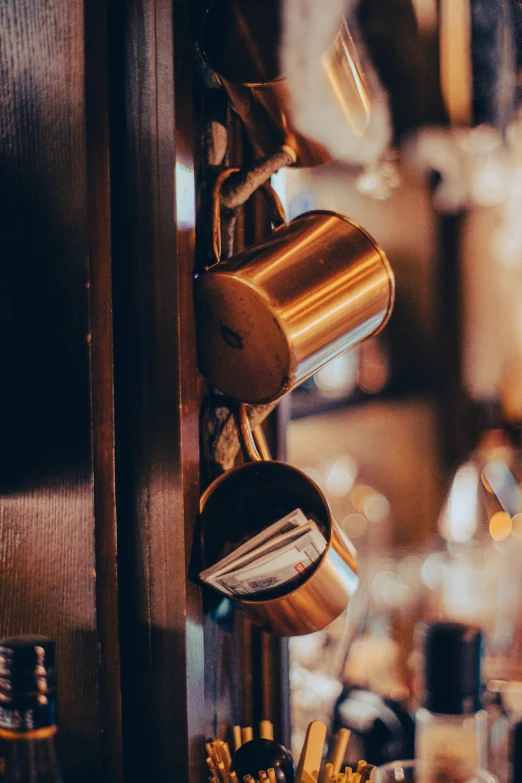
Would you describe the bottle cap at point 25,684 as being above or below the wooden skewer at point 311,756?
above

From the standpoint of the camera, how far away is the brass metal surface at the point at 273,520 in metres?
0.68

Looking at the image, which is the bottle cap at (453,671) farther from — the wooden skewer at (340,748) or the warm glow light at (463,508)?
the warm glow light at (463,508)

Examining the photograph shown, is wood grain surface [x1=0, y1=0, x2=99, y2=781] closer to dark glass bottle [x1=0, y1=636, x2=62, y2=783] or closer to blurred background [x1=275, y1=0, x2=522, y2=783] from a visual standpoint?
dark glass bottle [x1=0, y1=636, x2=62, y2=783]

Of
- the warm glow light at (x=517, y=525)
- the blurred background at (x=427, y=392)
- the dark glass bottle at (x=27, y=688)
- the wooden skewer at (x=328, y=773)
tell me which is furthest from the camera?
the warm glow light at (x=517, y=525)

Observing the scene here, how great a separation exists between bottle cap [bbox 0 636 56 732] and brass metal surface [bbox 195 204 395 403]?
0.92 feet

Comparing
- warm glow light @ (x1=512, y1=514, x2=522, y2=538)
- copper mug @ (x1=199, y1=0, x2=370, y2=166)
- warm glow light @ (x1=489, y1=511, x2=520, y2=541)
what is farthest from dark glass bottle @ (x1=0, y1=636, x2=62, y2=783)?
warm glow light @ (x1=512, y1=514, x2=522, y2=538)

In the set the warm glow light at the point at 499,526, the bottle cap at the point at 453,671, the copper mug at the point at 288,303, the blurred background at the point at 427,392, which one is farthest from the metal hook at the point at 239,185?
the warm glow light at the point at 499,526

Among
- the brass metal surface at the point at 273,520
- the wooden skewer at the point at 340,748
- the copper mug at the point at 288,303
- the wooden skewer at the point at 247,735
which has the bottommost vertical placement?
the wooden skewer at the point at 247,735

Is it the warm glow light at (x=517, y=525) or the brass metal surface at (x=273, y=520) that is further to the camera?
the warm glow light at (x=517, y=525)

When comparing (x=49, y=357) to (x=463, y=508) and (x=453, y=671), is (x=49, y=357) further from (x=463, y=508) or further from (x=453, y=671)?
(x=463, y=508)

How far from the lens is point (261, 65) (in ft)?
2.30

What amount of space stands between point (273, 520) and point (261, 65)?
0.44 meters

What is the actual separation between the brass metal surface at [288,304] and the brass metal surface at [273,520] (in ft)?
0.31

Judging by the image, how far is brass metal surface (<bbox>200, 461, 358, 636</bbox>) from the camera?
68 cm
